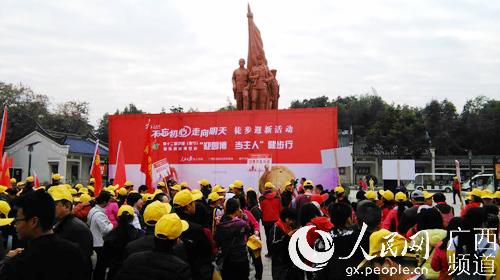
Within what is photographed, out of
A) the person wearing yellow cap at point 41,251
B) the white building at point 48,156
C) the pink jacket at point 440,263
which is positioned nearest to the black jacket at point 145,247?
the person wearing yellow cap at point 41,251

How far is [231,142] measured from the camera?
1421 cm

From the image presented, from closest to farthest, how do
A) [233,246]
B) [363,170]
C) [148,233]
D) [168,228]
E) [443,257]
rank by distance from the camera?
[168,228]
[443,257]
[148,233]
[233,246]
[363,170]

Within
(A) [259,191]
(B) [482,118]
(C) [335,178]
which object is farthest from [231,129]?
(B) [482,118]

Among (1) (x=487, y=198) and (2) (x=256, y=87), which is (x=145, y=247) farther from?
(2) (x=256, y=87)

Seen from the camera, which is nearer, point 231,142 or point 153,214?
point 153,214

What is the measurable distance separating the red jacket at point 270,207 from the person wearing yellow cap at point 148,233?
3.83 m

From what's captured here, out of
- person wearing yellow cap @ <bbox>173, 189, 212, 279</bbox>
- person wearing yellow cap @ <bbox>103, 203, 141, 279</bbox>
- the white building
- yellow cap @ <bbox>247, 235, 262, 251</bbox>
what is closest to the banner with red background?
yellow cap @ <bbox>247, 235, 262, 251</bbox>

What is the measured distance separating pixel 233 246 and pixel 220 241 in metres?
0.16

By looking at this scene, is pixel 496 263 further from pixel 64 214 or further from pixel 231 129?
pixel 231 129

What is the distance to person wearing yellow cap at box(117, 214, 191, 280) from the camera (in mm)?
2586

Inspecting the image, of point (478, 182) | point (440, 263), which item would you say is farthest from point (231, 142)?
point (478, 182)

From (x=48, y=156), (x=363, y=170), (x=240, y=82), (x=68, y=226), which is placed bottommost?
(x=363, y=170)

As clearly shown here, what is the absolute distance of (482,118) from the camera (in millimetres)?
40125

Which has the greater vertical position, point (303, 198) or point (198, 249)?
point (303, 198)
